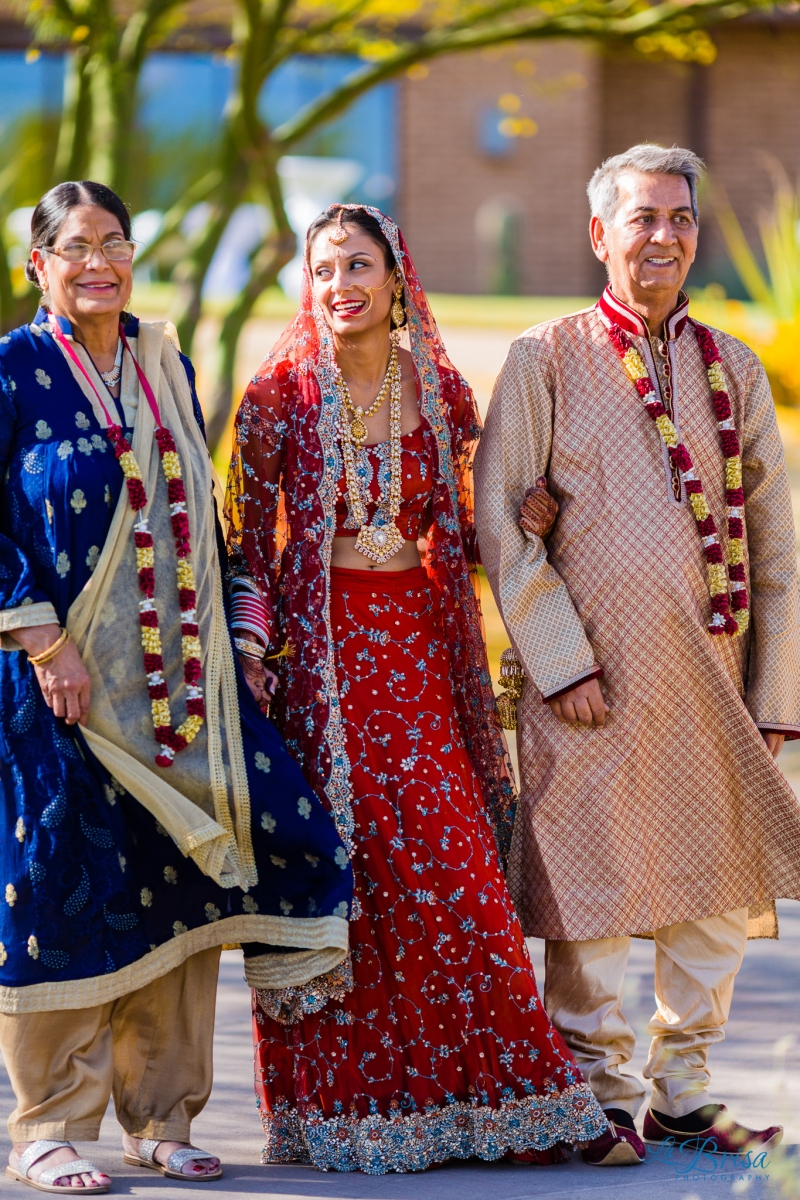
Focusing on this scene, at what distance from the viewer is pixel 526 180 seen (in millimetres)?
16281

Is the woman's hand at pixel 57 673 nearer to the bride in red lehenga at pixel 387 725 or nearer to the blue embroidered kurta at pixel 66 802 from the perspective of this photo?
the blue embroidered kurta at pixel 66 802

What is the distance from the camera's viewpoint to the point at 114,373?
3.40 metres

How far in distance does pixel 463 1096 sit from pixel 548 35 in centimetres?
601

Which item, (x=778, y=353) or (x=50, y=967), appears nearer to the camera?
(x=50, y=967)

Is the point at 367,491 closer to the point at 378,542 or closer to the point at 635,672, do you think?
the point at 378,542

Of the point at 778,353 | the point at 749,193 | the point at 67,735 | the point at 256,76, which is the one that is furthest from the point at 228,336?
the point at 749,193

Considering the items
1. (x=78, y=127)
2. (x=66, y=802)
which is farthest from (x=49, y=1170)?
(x=78, y=127)

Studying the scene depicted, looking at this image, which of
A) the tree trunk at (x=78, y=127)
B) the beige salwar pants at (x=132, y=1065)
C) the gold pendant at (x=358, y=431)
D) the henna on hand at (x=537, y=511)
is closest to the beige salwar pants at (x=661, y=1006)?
the beige salwar pants at (x=132, y=1065)

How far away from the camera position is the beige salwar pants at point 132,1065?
328cm

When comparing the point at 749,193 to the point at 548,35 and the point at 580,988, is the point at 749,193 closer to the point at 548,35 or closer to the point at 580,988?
the point at 548,35

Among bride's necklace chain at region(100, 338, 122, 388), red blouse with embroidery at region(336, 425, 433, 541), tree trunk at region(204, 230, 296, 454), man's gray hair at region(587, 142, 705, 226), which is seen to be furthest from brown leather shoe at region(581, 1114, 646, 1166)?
tree trunk at region(204, 230, 296, 454)

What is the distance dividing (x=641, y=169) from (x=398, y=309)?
2.07ft

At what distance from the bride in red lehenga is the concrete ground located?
7cm

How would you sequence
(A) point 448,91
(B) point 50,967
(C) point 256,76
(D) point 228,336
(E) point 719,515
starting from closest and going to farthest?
(B) point 50,967
(E) point 719,515
(C) point 256,76
(D) point 228,336
(A) point 448,91
